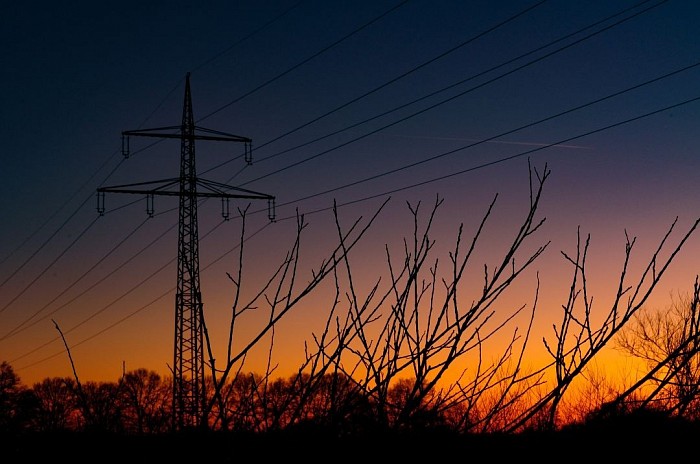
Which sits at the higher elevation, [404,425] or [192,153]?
[192,153]

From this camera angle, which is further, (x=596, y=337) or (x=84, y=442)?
(x=84, y=442)

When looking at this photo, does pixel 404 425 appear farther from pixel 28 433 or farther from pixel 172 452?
pixel 28 433

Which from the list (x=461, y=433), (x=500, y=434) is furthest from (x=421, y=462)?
(x=500, y=434)

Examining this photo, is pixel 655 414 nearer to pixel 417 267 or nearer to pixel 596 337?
pixel 596 337

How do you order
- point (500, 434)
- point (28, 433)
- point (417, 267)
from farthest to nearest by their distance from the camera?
point (28, 433) → point (417, 267) → point (500, 434)

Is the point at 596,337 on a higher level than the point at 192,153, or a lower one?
lower

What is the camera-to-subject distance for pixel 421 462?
2.78m

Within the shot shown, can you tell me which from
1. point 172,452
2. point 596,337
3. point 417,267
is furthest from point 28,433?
point 596,337

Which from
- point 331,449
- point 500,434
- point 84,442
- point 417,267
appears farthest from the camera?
point 84,442

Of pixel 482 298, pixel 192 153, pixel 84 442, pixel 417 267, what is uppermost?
pixel 192 153

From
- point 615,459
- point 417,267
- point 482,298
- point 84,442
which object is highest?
point 417,267

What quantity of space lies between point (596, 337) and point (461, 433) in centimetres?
56

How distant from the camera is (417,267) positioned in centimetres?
308

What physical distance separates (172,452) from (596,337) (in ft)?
5.05
